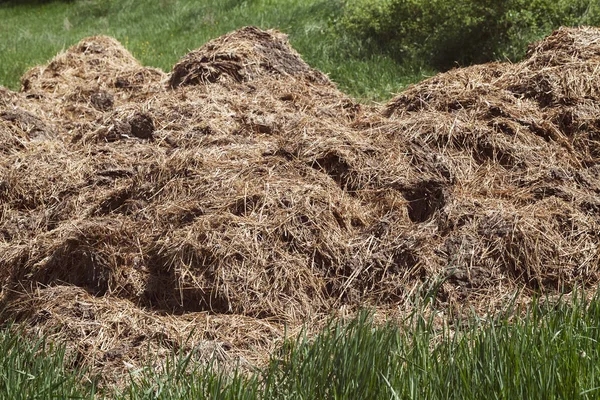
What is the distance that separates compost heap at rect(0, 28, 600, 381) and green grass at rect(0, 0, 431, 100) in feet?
8.01

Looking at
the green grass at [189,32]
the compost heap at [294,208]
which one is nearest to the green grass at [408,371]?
the compost heap at [294,208]

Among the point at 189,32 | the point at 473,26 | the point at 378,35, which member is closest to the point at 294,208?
the point at 473,26

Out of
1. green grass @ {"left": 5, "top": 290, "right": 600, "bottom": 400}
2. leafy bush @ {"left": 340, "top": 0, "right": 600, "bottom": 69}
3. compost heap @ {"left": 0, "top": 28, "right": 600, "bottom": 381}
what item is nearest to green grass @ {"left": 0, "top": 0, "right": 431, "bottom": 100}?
leafy bush @ {"left": 340, "top": 0, "right": 600, "bottom": 69}

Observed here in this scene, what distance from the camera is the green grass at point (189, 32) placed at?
350 inches

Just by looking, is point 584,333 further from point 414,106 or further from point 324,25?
point 324,25

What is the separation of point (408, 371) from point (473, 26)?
6.37m

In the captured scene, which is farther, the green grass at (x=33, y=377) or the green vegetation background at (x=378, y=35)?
the green vegetation background at (x=378, y=35)

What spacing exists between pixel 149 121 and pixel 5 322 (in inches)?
79.4

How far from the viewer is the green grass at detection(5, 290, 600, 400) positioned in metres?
2.81

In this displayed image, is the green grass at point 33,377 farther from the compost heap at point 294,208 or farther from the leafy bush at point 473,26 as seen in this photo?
the leafy bush at point 473,26

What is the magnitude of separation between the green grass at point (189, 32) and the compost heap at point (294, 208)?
2.44m

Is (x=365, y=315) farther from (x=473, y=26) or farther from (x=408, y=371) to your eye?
(x=473, y=26)

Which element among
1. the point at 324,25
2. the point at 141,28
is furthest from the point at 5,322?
the point at 141,28

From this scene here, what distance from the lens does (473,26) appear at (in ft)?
28.8
